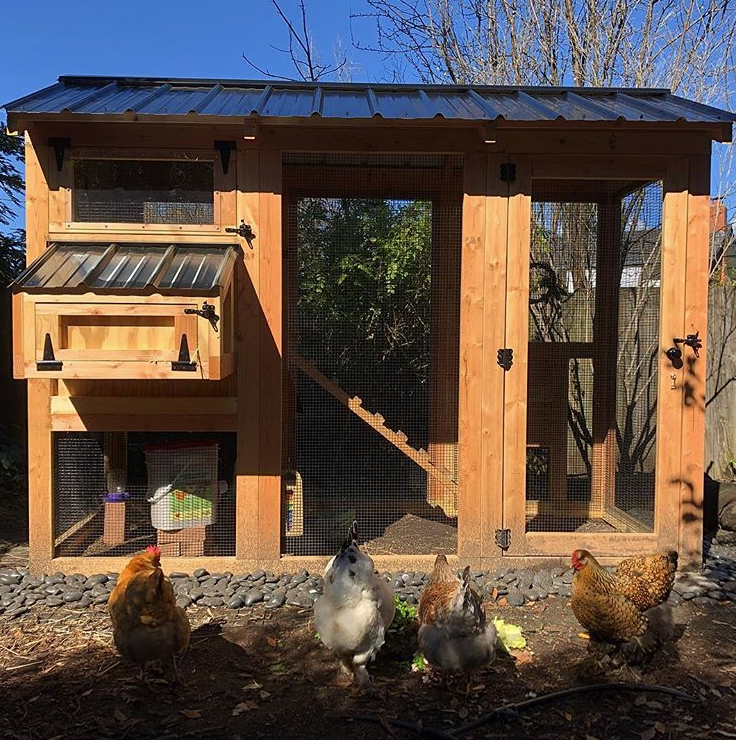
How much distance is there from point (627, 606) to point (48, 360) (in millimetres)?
2816

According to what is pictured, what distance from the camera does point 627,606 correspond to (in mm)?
2680

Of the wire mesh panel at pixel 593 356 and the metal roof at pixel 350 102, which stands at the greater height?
the metal roof at pixel 350 102

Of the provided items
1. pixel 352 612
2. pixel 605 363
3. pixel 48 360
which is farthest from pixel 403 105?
pixel 352 612

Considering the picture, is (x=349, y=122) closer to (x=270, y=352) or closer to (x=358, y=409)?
(x=270, y=352)

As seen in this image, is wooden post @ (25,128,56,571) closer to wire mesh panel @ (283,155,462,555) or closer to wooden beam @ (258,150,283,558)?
wooden beam @ (258,150,283,558)

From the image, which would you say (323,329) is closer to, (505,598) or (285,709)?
(505,598)

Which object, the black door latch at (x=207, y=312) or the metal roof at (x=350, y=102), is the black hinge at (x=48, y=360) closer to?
the black door latch at (x=207, y=312)

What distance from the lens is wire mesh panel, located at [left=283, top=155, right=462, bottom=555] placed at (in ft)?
13.1

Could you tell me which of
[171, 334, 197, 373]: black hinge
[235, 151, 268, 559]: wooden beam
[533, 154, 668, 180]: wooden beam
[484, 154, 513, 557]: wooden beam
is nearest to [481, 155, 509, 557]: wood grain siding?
[484, 154, 513, 557]: wooden beam

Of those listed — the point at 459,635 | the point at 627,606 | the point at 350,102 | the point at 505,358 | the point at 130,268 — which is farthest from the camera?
the point at 350,102

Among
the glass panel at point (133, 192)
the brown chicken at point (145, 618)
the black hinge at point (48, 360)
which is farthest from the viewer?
the glass panel at point (133, 192)

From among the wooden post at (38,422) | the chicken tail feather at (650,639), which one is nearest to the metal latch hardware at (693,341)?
the chicken tail feather at (650,639)

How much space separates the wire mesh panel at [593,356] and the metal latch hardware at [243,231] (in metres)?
1.73

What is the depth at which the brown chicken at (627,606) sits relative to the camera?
2.68 metres
